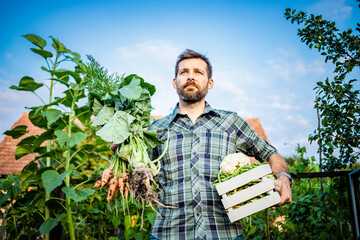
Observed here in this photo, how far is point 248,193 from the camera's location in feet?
4.83

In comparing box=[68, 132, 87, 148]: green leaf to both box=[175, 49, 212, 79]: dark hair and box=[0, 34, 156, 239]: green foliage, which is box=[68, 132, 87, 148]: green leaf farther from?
box=[175, 49, 212, 79]: dark hair

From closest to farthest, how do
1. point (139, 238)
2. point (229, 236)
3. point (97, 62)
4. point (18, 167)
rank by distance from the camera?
point (229, 236)
point (97, 62)
point (139, 238)
point (18, 167)

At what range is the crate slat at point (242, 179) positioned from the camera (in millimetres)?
1493

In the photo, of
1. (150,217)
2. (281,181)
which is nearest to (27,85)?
(150,217)

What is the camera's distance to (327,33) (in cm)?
265

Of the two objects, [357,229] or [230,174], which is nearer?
[230,174]

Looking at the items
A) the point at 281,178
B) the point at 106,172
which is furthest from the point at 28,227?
the point at 281,178

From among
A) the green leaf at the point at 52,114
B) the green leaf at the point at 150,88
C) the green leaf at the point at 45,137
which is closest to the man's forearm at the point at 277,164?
the green leaf at the point at 150,88

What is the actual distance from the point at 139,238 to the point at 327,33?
2753mm

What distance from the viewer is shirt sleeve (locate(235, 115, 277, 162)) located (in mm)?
1895

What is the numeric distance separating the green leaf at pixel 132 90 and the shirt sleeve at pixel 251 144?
842 millimetres

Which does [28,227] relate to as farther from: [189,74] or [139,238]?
[189,74]

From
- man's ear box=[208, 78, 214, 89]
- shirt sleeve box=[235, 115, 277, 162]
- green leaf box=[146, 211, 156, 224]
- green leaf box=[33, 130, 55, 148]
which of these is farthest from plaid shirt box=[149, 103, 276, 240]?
green leaf box=[33, 130, 55, 148]

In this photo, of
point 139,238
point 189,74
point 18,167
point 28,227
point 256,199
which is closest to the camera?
point 256,199
